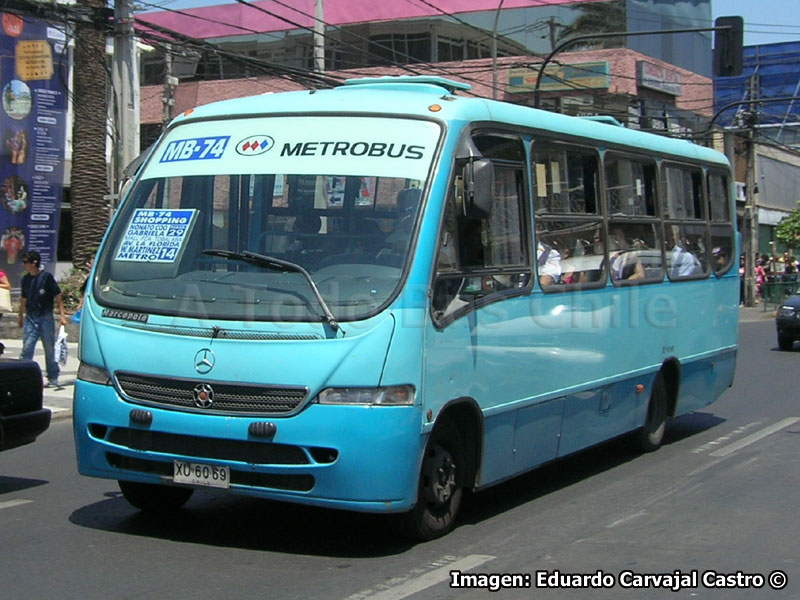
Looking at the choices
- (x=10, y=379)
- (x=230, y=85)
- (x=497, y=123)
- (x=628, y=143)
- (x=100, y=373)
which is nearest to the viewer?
(x=100, y=373)

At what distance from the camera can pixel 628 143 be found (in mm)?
9773

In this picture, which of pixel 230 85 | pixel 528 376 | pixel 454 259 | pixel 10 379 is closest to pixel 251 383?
pixel 454 259

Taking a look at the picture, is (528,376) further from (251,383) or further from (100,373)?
(100,373)

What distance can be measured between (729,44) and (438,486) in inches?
660

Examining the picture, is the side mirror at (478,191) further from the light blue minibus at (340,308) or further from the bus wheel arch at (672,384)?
the bus wheel arch at (672,384)

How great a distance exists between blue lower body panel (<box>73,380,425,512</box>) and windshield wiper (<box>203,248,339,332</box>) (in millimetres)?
513

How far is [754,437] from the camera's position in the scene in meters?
11.3

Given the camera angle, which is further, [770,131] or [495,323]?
[770,131]

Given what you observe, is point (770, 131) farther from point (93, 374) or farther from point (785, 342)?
point (93, 374)

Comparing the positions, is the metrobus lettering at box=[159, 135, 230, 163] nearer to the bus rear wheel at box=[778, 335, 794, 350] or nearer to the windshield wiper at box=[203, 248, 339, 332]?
the windshield wiper at box=[203, 248, 339, 332]

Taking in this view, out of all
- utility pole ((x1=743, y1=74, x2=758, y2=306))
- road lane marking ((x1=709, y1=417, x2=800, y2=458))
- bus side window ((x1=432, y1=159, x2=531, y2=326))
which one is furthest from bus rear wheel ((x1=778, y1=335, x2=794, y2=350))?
utility pole ((x1=743, y1=74, x2=758, y2=306))

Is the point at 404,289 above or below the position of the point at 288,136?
below

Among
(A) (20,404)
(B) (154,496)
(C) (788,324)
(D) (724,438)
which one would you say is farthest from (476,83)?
(B) (154,496)

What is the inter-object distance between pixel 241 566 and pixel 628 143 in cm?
550
